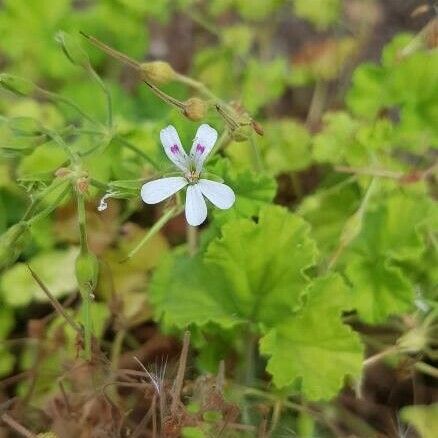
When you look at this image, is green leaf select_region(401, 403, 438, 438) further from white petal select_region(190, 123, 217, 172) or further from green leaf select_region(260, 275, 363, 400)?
white petal select_region(190, 123, 217, 172)

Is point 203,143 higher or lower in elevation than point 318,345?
higher

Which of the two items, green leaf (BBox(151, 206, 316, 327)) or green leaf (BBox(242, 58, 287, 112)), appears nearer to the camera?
green leaf (BBox(151, 206, 316, 327))

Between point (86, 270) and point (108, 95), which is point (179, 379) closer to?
point (86, 270)

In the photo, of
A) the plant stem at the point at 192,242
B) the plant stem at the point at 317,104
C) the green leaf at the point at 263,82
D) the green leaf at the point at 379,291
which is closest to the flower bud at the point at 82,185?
the plant stem at the point at 192,242

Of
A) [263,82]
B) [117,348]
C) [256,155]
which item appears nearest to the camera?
[256,155]

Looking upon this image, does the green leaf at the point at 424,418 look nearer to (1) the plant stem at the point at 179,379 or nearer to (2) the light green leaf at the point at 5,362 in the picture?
(1) the plant stem at the point at 179,379

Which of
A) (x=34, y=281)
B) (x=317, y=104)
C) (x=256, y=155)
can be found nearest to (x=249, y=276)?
(x=256, y=155)

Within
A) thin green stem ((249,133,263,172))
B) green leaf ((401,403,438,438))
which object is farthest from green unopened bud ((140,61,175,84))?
green leaf ((401,403,438,438))
